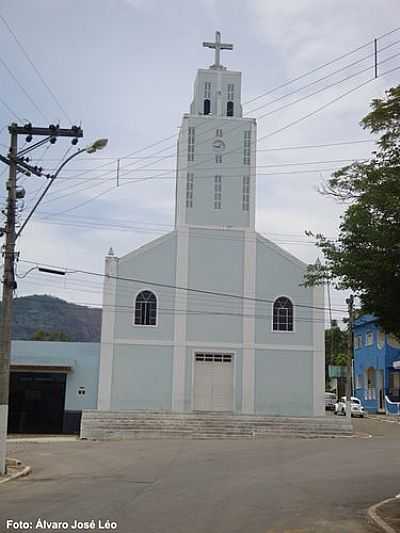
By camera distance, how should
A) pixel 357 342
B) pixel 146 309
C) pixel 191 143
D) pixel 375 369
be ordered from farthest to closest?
pixel 357 342 < pixel 375 369 < pixel 191 143 < pixel 146 309

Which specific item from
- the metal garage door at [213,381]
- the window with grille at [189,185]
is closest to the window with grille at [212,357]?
the metal garage door at [213,381]

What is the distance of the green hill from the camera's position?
8980 cm

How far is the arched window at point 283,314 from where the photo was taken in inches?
1328

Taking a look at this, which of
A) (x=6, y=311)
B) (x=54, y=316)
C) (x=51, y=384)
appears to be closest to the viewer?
(x=6, y=311)

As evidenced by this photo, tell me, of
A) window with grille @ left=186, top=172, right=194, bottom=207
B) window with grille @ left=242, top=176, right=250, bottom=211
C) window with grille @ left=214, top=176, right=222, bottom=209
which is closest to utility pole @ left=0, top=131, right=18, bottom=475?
window with grille @ left=186, top=172, right=194, bottom=207

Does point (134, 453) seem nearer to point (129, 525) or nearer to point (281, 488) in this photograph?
point (281, 488)

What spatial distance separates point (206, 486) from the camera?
1492 centimetres

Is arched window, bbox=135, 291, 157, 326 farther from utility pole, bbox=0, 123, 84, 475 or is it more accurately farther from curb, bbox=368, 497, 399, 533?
curb, bbox=368, 497, 399, 533

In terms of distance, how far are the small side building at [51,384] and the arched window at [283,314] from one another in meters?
7.96

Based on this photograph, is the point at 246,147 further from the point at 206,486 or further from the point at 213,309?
the point at 206,486

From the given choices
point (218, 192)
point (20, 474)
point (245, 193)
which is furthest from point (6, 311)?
point (245, 193)

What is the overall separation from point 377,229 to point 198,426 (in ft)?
65.4

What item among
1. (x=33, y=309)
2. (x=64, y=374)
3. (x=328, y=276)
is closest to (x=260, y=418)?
(x=64, y=374)

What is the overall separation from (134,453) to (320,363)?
12.7m
